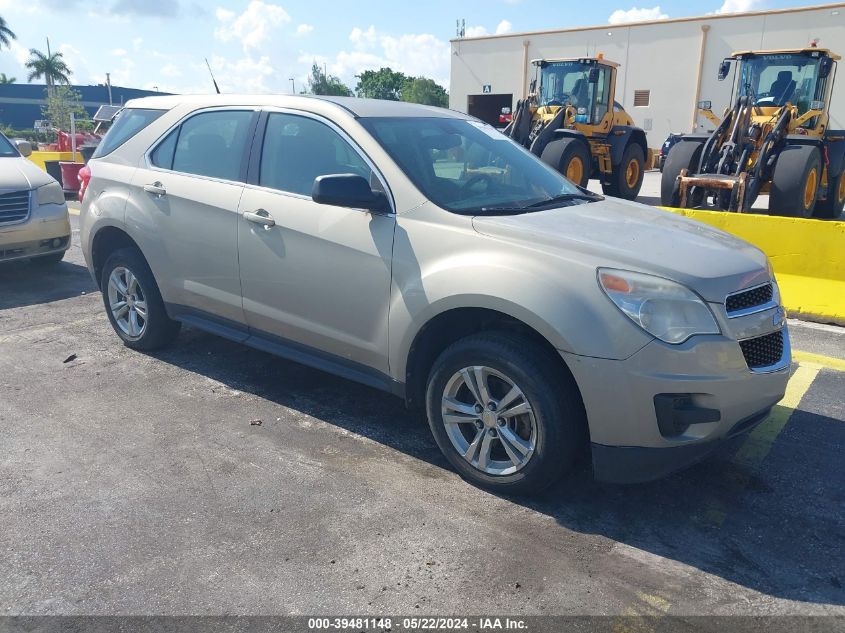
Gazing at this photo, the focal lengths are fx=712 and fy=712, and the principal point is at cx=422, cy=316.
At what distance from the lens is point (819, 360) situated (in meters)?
5.39

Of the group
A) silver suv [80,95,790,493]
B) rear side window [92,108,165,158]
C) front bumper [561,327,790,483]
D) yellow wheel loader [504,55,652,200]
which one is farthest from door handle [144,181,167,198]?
A: yellow wheel loader [504,55,652,200]

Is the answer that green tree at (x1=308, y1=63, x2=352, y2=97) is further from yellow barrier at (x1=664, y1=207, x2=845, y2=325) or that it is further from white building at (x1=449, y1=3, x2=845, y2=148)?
yellow barrier at (x1=664, y1=207, x2=845, y2=325)

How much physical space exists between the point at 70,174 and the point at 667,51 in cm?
2963

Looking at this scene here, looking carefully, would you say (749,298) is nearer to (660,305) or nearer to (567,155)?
(660,305)

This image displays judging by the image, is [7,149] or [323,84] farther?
[323,84]

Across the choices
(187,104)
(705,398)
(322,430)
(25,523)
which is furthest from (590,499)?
(187,104)

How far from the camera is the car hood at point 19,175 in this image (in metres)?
7.23

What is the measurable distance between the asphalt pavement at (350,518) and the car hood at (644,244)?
821 millimetres

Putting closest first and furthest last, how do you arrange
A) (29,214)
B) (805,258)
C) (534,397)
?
(534,397)
(805,258)
(29,214)

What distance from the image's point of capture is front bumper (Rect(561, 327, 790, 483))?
2.88 meters

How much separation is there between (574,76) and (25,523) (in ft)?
51.2

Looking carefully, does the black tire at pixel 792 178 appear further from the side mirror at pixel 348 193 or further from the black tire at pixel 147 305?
the black tire at pixel 147 305

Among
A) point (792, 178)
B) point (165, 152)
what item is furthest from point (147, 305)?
point (792, 178)

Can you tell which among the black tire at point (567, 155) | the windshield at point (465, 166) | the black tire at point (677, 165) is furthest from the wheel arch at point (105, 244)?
the black tire at point (677, 165)
